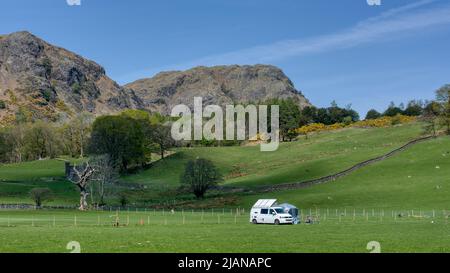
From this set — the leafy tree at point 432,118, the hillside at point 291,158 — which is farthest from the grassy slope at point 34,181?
the leafy tree at point 432,118

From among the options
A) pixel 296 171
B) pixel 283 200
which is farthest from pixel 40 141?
pixel 283 200

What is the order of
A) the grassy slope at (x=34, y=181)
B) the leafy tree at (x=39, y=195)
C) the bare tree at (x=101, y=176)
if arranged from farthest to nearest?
Answer: 1. the grassy slope at (x=34, y=181)
2. the bare tree at (x=101, y=176)
3. the leafy tree at (x=39, y=195)

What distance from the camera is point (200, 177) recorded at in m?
111

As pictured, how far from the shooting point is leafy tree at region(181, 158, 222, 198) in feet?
365

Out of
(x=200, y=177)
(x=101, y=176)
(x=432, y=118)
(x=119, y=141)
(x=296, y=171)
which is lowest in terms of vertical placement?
(x=200, y=177)

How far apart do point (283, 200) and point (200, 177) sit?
2228 cm

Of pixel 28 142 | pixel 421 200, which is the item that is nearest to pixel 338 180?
pixel 421 200

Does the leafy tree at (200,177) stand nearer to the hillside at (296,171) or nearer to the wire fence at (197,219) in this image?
the hillside at (296,171)

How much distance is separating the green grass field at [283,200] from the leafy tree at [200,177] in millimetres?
3895

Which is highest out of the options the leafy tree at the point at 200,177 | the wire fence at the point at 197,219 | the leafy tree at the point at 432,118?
the leafy tree at the point at 432,118

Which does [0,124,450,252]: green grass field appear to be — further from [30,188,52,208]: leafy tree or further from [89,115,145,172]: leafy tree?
[30,188,52,208]: leafy tree

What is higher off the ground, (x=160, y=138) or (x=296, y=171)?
(x=160, y=138)

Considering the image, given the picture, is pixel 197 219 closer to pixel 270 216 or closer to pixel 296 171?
pixel 270 216

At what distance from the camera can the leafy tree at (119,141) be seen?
483 feet
